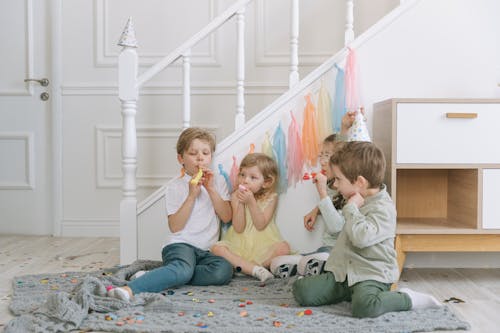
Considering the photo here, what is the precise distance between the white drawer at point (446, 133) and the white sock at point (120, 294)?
3.97 ft

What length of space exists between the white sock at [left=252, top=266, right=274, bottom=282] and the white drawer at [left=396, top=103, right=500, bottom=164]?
0.71 m

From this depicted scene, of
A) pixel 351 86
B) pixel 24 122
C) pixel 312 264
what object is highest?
pixel 351 86

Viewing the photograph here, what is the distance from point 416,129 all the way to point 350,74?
0.43 meters

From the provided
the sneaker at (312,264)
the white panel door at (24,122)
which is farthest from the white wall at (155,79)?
the sneaker at (312,264)

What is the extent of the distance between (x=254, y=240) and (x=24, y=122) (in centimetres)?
196

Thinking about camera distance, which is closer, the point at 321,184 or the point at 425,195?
the point at 321,184

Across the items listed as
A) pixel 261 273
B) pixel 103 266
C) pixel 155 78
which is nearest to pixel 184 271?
pixel 261 273

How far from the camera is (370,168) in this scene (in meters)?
2.01

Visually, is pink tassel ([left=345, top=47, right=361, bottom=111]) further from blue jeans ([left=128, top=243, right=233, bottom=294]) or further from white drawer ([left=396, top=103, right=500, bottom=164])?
blue jeans ([left=128, top=243, right=233, bottom=294])

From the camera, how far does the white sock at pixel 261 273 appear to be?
2445 millimetres

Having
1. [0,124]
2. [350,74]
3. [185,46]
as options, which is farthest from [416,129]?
[0,124]

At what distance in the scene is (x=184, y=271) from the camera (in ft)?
7.58

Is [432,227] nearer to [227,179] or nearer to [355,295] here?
[355,295]

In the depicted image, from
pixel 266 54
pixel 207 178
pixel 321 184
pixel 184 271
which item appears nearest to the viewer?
pixel 184 271
